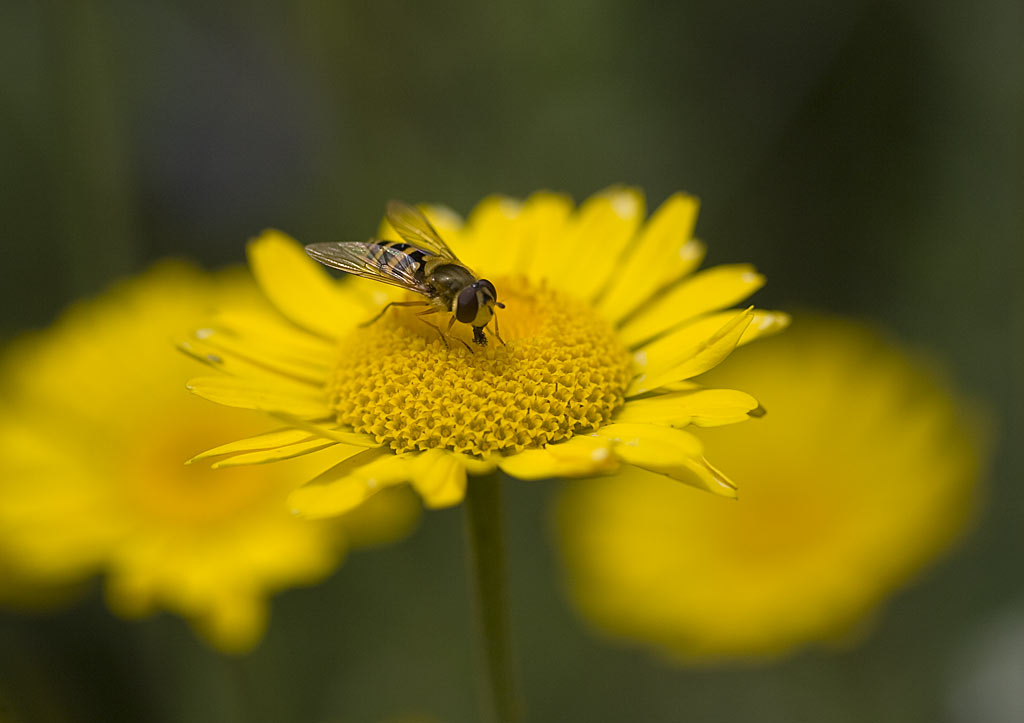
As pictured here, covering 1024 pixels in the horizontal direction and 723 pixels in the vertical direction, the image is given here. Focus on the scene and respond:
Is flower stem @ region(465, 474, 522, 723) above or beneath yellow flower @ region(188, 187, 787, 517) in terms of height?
beneath

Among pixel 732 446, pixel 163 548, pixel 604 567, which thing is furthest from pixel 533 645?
pixel 163 548

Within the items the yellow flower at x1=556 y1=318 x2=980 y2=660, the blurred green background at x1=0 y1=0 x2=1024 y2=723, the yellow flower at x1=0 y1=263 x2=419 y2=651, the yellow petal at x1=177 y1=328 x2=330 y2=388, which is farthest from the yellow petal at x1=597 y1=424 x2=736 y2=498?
the blurred green background at x1=0 y1=0 x2=1024 y2=723

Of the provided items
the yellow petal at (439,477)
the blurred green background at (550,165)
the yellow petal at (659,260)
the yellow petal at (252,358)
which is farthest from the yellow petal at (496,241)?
the blurred green background at (550,165)

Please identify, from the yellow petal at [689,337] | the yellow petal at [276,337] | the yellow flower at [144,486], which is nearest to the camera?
the yellow petal at [689,337]

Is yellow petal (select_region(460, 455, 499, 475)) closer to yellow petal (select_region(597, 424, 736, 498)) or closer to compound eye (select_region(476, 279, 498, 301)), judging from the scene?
yellow petal (select_region(597, 424, 736, 498))

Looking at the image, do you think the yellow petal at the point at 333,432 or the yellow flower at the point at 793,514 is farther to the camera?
the yellow flower at the point at 793,514

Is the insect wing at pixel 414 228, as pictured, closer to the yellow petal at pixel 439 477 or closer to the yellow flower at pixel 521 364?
the yellow flower at pixel 521 364

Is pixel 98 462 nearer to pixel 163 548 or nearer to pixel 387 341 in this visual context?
pixel 163 548

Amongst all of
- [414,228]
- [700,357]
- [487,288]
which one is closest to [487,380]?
[487,288]
